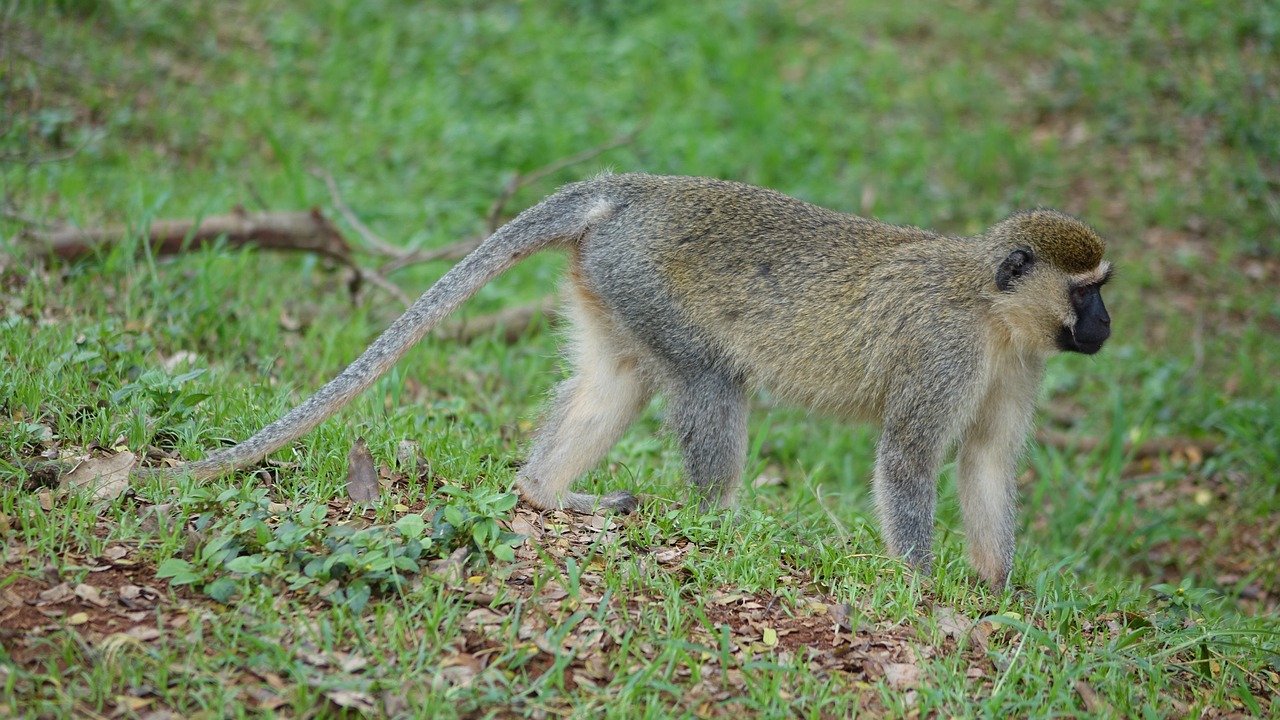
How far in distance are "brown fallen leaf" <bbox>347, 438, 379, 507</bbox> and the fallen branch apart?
8.64 ft

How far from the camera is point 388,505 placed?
14.0ft

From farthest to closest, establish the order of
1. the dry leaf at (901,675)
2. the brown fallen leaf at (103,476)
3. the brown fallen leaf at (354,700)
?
the brown fallen leaf at (103,476) → the dry leaf at (901,675) → the brown fallen leaf at (354,700)

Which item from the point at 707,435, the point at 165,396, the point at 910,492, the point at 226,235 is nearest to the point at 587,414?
the point at 707,435

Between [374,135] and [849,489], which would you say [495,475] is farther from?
[374,135]

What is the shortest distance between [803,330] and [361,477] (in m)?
2.02

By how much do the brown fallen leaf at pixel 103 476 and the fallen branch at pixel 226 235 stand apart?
2357 millimetres

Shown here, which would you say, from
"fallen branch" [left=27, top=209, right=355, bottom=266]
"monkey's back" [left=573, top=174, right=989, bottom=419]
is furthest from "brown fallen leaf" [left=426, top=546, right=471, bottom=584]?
"fallen branch" [left=27, top=209, right=355, bottom=266]

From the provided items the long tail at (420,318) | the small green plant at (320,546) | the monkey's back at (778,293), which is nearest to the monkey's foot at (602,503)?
the monkey's back at (778,293)

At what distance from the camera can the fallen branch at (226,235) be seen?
6281 mm

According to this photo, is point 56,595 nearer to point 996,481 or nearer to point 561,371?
point 561,371

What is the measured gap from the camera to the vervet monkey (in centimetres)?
483

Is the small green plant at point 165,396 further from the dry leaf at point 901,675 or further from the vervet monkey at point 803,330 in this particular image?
the dry leaf at point 901,675

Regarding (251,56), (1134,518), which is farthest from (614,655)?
(251,56)

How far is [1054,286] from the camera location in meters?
4.86
